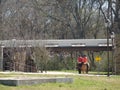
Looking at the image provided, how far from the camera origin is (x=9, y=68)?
148ft

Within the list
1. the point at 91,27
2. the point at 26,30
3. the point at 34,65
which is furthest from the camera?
the point at 91,27

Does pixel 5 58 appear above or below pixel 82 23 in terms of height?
below

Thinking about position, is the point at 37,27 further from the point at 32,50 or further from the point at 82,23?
the point at 32,50

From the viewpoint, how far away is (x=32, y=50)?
45750 millimetres

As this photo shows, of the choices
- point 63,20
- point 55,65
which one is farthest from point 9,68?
point 63,20

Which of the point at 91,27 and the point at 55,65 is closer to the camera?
the point at 55,65

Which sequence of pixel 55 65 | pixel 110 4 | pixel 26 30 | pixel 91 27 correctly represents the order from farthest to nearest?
pixel 91 27 < pixel 26 30 < pixel 110 4 < pixel 55 65

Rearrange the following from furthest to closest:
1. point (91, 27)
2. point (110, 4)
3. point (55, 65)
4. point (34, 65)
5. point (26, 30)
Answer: point (91, 27), point (26, 30), point (110, 4), point (55, 65), point (34, 65)

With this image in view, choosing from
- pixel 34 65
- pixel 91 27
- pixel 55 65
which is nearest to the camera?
pixel 34 65

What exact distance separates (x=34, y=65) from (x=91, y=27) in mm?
30999

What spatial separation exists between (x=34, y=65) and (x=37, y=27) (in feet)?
92.0

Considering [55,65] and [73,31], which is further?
[73,31]

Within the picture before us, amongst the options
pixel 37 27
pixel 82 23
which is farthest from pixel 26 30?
pixel 82 23

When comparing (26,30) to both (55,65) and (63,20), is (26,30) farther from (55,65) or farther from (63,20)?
(55,65)
